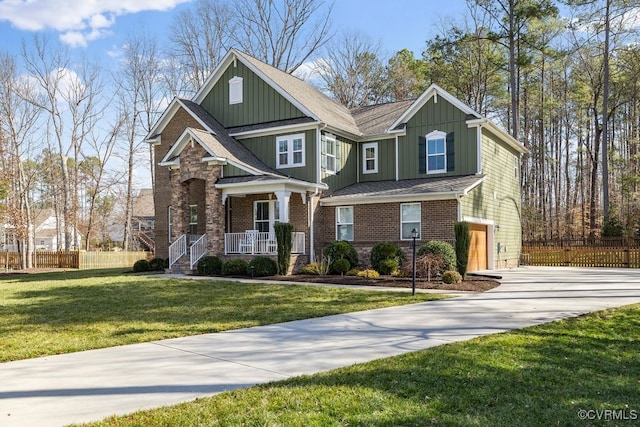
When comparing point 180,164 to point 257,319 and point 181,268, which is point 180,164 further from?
point 257,319

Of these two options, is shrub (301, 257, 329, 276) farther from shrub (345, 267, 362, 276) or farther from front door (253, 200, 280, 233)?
front door (253, 200, 280, 233)

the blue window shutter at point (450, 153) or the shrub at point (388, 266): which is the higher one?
the blue window shutter at point (450, 153)

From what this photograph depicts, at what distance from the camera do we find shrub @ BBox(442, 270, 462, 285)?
15.8 metres

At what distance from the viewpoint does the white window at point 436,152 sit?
22.3m

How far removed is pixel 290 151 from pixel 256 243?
15.1 ft

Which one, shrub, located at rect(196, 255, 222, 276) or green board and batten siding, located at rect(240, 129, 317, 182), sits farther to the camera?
green board and batten siding, located at rect(240, 129, 317, 182)

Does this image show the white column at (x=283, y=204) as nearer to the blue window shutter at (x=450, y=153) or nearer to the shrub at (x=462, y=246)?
the shrub at (x=462, y=246)

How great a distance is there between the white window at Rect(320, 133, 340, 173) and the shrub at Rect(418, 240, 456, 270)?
658cm

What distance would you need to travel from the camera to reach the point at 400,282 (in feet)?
53.4

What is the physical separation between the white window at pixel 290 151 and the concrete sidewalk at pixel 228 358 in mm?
12134

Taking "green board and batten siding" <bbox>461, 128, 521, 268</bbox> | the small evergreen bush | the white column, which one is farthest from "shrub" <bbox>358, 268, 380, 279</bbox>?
"green board and batten siding" <bbox>461, 128, 521, 268</bbox>

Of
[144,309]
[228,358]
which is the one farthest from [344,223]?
[228,358]

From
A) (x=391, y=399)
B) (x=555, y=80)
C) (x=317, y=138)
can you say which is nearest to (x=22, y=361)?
(x=391, y=399)

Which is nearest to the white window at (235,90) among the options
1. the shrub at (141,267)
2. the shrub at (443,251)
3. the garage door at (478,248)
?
the shrub at (141,267)
